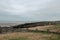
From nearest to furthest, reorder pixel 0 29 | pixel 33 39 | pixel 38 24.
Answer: pixel 33 39 < pixel 0 29 < pixel 38 24

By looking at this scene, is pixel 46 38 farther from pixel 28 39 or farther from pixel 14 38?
pixel 14 38

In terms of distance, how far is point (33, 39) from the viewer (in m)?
13.5

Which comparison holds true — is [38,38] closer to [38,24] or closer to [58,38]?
[58,38]

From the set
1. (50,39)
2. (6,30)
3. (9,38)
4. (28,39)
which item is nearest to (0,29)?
(6,30)

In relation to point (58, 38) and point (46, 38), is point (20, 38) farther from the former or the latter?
point (58, 38)

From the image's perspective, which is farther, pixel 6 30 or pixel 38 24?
pixel 38 24

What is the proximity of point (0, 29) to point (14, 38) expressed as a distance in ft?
15.9

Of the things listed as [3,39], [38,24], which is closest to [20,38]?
[3,39]

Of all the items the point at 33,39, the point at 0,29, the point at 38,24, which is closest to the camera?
the point at 33,39

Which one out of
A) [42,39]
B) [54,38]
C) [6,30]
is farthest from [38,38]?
[6,30]

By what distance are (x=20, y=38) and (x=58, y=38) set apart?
327 centimetres

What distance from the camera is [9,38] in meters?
14.0

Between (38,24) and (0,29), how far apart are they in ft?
21.6

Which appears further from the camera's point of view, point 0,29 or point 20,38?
point 0,29
